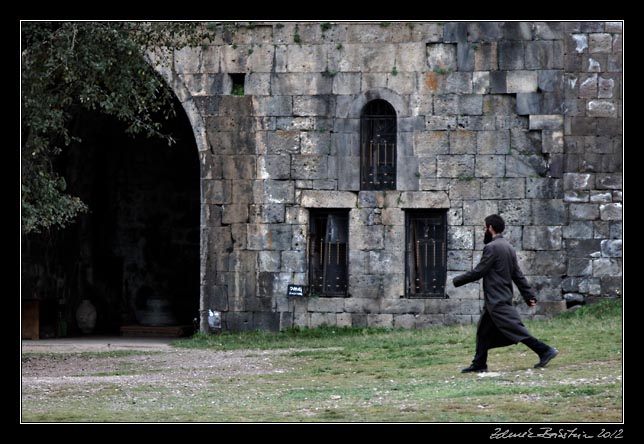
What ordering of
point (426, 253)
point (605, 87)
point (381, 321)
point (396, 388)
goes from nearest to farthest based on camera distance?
point (396, 388) < point (605, 87) < point (381, 321) < point (426, 253)

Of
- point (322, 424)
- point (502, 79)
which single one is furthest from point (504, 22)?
point (322, 424)

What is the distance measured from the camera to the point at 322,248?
67.7 feet

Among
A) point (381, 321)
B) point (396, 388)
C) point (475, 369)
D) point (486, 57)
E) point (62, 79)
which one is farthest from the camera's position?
point (381, 321)

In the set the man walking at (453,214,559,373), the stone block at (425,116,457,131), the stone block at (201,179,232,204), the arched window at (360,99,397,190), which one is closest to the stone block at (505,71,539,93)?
the stone block at (425,116,457,131)

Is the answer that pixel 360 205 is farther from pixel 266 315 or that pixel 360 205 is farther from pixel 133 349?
pixel 133 349

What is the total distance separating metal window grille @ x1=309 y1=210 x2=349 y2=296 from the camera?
20531mm

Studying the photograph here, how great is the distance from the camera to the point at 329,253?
67.5 feet

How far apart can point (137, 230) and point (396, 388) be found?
1312 centimetres

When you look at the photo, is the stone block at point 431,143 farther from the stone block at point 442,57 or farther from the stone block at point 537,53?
the stone block at point 537,53

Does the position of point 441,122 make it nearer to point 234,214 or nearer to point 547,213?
point 547,213

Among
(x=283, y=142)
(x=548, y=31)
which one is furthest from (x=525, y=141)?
(x=283, y=142)

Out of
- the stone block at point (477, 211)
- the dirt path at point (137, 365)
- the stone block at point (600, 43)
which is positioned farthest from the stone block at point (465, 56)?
the dirt path at point (137, 365)

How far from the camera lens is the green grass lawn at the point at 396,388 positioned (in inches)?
445

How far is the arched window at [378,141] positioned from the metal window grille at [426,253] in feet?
2.29
